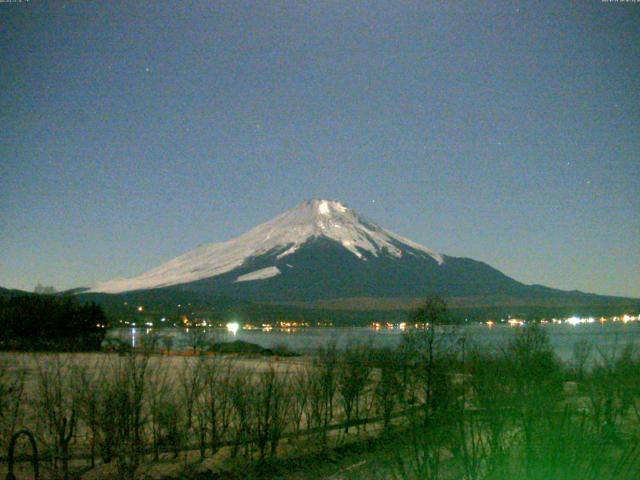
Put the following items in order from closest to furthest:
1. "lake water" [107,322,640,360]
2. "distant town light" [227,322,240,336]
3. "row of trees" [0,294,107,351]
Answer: "lake water" [107,322,640,360] → "row of trees" [0,294,107,351] → "distant town light" [227,322,240,336]

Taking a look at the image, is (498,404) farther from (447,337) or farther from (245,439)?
(447,337)

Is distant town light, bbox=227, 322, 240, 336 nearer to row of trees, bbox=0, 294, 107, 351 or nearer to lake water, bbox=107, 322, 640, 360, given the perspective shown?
lake water, bbox=107, 322, 640, 360

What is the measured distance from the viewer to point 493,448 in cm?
474

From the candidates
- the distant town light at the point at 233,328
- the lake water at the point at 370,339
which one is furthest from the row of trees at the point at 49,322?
the distant town light at the point at 233,328

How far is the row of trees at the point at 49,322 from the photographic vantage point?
139 ft

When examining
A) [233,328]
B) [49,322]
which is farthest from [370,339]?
[233,328]

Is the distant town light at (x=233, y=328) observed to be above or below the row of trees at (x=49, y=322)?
below

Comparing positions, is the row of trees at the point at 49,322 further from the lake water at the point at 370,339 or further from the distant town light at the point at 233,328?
the distant town light at the point at 233,328

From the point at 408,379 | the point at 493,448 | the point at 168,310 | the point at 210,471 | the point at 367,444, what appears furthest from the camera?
the point at 168,310

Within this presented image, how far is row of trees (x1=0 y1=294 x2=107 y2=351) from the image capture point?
4234cm

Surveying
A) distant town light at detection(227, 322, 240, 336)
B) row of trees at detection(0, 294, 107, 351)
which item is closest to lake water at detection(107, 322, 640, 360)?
row of trees at detection(0, 294, 107, 351)

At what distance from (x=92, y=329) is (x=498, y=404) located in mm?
46584

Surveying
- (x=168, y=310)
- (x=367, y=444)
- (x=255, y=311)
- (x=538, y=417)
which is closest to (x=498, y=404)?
(x=538, y=417)

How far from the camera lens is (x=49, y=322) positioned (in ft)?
148
